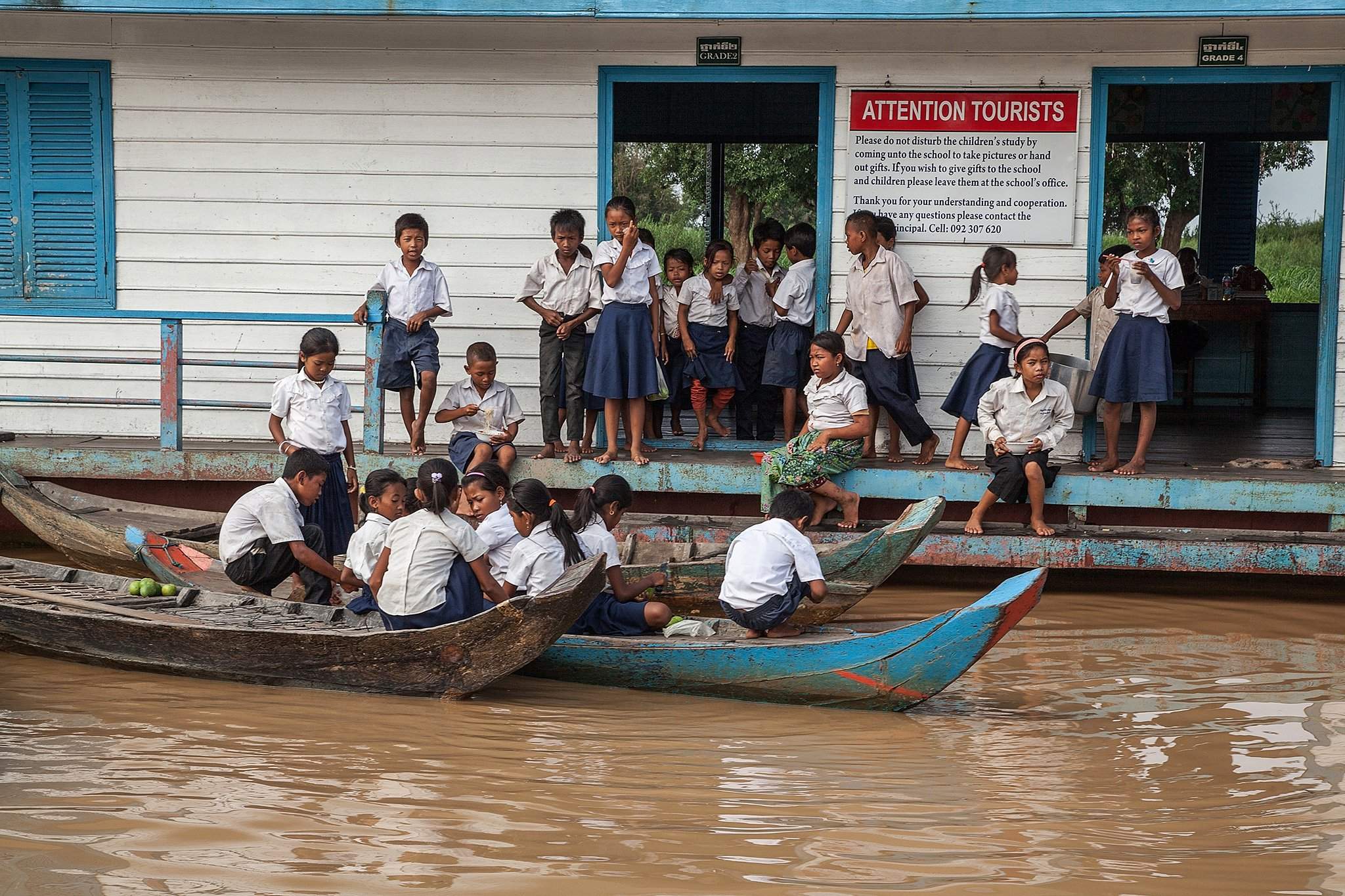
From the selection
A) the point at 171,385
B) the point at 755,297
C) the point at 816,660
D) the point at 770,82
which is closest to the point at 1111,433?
the point at 755,297

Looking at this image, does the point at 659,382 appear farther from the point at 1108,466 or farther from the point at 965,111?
the point at 1108,466

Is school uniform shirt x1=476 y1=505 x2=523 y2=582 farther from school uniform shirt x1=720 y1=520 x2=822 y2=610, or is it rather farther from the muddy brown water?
school uniform shirt x1=720 y1=520 x2=822 y2=610

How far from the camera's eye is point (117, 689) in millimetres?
5980

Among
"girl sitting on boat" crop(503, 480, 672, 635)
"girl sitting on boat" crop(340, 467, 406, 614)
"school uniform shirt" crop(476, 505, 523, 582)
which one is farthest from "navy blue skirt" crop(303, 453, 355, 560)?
"girl sitting on boat" crop(503, 480, 672, 635)

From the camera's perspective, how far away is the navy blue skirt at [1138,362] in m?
8.08

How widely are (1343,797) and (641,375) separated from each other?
4.61m

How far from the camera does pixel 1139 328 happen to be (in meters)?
8.10

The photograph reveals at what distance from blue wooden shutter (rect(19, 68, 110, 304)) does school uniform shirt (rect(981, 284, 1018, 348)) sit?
580 cm

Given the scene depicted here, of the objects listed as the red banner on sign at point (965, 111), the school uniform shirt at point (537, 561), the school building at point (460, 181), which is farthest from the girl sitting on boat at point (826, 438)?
the school uniform shirt at point (537, 561)

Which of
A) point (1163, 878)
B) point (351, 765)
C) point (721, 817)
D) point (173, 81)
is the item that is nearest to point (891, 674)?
point (721, 817)

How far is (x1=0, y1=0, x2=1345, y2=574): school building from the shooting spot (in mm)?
8258

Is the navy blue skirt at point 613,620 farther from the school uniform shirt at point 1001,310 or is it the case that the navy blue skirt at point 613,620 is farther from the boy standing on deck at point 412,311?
the school uniform shirt at point 1001,310

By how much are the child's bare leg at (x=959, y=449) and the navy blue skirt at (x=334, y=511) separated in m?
3.56

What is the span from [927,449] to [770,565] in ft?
9.37
